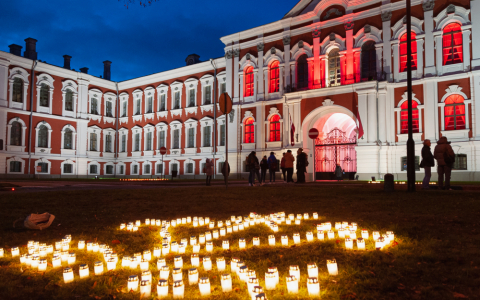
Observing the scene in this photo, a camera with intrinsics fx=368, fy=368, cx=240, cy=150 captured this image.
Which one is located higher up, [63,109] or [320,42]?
[320,42]

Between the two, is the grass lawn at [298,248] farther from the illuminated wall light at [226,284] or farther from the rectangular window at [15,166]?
the rectangular window at [15,166]

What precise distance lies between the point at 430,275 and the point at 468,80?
74.6ft

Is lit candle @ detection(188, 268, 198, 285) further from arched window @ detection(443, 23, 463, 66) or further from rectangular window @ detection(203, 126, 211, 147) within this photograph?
rectangular window @ detection(203, 126, 211, 147)

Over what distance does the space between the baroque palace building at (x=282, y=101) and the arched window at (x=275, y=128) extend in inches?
3.2

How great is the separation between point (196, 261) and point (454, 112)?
2328cm

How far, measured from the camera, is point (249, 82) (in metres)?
31.4

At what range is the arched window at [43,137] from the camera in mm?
35531

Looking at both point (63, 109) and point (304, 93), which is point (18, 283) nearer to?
point (304, 93)

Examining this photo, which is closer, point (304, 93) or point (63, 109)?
point (304, 93)

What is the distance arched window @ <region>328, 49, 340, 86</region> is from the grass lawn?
1898 centimetres

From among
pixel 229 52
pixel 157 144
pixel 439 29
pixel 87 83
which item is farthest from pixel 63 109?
pixel 439 29

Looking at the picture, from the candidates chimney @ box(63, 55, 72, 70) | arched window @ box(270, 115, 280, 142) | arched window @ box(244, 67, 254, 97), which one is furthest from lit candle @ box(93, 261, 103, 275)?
chimney @ box(63, 55, 72, 70)

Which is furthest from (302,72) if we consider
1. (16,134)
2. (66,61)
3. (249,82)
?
(66,61)

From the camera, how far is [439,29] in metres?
22.9
